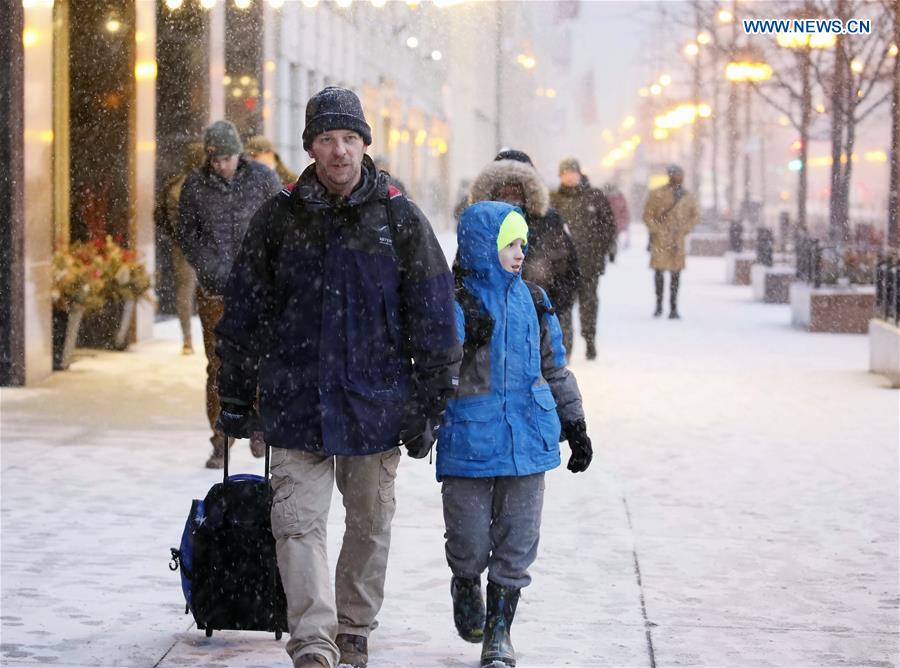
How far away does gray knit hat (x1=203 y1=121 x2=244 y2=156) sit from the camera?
29.1ft

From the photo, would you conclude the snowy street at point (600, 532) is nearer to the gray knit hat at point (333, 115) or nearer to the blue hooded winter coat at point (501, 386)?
the blue hooded winter coat at point (501, 386)

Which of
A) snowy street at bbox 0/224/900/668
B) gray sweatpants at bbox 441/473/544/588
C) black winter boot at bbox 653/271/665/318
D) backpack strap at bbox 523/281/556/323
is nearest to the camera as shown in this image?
gray sweatpants at bbox 441/473/544/588

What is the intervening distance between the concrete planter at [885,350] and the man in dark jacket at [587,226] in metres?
2.44

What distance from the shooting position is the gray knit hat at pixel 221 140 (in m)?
8.87

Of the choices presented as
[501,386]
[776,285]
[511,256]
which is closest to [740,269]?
[776,285]

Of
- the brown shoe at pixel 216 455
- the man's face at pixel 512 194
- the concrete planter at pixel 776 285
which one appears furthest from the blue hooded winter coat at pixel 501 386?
the concrete planter at pixel 776 285

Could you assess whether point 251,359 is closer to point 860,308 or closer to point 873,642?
point 873,642

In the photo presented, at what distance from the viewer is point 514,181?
320 inches

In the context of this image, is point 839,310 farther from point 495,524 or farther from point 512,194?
point 495,524

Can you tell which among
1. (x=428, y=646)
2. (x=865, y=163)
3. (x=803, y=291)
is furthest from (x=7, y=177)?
(x=865, y=163)

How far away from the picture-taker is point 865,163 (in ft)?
340

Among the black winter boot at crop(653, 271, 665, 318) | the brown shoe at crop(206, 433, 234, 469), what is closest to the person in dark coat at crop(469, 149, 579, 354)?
the brown shoe at crop(206, 433, 234, 469)

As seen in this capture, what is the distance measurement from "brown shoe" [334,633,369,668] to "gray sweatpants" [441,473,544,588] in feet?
1.45

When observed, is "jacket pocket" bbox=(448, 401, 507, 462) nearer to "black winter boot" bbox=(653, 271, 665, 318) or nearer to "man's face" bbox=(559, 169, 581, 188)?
"man's face" bbox=(559, 169, 581, 188)
